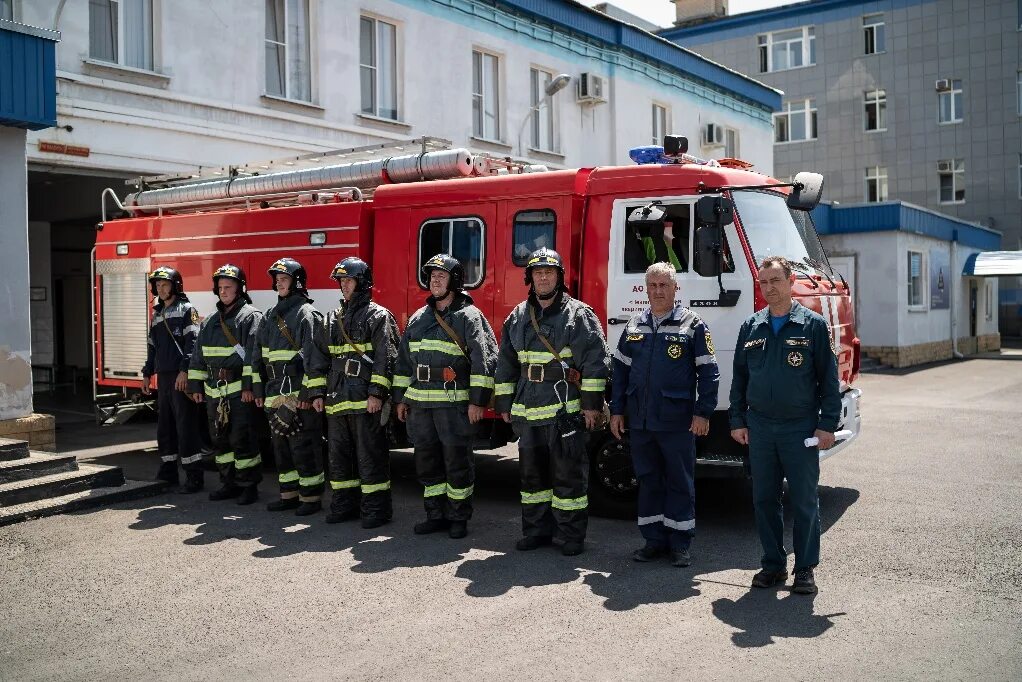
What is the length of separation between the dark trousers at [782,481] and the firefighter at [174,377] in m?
5.58

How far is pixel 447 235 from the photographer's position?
8.48 metres

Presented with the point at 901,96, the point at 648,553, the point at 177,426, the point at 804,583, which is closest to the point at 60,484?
the point at 177,426

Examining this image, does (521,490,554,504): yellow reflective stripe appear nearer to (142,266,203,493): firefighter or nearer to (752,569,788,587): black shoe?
(752,569,788,587): black shoe

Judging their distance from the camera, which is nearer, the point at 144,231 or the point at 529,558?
the point at 529,558

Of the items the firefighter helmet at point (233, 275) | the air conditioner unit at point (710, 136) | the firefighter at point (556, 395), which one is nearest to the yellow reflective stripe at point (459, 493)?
the firefighter at point (556, 395)

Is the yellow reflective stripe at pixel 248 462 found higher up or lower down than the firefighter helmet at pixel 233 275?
lower down

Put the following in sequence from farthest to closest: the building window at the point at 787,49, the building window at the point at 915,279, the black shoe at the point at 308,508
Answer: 1. the building window at the point at 787,49
2. the building window at the point at 915,279
3. the black shoe at the point at 308,508

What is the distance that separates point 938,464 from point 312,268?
6.88 metres

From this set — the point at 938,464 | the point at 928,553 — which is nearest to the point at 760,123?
the point at 938,464

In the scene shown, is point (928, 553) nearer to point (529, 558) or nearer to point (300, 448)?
point (529, 558)

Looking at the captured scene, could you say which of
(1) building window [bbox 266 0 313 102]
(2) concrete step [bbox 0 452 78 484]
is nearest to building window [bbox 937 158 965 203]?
(1) building window [bbox 266 0 313 102]

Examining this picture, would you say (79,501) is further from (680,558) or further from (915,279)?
Answer: (915,279)

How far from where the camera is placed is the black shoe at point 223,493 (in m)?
8.76

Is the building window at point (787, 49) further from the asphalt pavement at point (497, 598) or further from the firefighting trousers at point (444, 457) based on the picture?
the firefighting trousers at point (444, 457)
